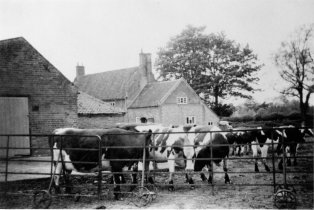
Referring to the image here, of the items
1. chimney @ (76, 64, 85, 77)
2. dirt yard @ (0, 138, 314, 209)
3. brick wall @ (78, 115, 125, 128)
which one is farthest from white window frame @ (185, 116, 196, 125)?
dirt yard @ (0, 138, 314, 209)

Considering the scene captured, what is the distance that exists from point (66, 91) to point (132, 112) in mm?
23678

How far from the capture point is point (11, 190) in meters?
8.70

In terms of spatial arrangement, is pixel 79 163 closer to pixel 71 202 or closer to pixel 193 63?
pixel 71 202

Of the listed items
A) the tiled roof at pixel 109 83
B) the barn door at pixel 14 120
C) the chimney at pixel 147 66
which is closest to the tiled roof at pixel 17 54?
the barn door at pixel 14 120

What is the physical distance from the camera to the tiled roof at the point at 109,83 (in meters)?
42.2

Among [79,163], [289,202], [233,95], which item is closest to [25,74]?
[79,163]

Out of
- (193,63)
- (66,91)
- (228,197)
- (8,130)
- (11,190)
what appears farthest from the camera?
(193,63)

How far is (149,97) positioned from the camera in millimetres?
37906

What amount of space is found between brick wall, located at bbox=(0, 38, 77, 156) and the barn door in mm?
223

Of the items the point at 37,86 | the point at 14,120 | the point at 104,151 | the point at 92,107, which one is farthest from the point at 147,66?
the point at 104,151

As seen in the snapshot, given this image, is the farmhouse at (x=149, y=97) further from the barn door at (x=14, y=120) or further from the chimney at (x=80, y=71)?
the barn door at (x=14, y=120)

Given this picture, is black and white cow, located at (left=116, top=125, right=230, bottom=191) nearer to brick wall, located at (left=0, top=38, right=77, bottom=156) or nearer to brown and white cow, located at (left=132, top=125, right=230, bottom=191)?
brown and white cow, located at (left=132, top=125, right=230, bottom=191)

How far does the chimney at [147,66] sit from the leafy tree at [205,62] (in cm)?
159

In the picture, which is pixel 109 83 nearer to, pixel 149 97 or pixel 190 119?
pixel 149 97
